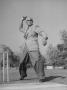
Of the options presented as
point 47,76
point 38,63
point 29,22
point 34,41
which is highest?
point 29,22

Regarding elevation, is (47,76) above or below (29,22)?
below

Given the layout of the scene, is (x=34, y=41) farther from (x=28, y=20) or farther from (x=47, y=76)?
(x=47, y=76)

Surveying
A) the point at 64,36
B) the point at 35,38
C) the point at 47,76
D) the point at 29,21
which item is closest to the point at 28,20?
the point at 29,21

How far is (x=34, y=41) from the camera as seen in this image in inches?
137

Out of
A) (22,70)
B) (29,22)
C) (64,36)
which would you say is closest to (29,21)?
(29,22)

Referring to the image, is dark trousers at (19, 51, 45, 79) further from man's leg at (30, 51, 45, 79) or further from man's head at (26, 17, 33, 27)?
man's head at (26, 17, 33, 27)

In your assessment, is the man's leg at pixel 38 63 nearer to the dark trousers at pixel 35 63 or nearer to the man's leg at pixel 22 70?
the dark trousers at pixel 35 63

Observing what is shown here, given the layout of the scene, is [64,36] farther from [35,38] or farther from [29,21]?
[29,21]

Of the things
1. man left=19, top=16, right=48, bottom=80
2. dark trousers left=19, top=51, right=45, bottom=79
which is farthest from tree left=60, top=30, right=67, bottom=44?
dark trousers left=19, top=51, right=45, bottom=79

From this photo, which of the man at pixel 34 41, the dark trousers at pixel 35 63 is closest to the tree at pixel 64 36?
the man at pixel 34 41

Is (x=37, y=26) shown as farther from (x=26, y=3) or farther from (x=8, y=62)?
(x=8, y=62)

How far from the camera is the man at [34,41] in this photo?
346cm

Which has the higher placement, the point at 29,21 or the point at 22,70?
the point at 29,21

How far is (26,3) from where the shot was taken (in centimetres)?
351
